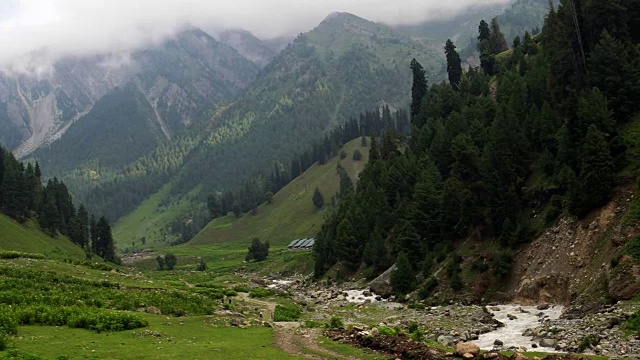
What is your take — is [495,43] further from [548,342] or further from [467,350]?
[467,350]

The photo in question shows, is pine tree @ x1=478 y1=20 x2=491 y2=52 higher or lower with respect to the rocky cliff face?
higher

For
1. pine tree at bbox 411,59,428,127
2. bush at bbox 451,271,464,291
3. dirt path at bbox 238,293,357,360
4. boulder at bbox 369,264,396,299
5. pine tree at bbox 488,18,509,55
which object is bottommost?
boulder at bbox 369,264,396,299

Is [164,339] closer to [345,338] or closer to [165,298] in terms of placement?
[345,338]

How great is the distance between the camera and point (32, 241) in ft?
429

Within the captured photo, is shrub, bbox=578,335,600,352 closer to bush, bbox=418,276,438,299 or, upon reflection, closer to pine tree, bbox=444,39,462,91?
bush, bbox=418,276,438,299

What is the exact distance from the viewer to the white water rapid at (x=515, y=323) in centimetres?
4378

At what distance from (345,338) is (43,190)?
161028 millimetres

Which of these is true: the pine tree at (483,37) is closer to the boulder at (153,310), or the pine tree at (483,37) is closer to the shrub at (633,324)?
the shrub at (633,324)

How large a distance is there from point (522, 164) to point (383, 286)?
28.7 metres

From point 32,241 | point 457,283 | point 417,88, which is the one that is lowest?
point 457,283

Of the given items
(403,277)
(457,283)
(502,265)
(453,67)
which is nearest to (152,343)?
(502,265)

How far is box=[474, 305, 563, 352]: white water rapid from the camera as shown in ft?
144

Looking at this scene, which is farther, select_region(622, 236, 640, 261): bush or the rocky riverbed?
select_region(622, 236, 640, 261): bush

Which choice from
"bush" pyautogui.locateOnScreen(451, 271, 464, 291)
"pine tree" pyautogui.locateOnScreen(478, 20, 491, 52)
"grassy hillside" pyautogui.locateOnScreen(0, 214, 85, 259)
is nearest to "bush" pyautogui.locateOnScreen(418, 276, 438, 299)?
"bush" pyautogui.locateOnScreen(451, 271, 464, 291)
